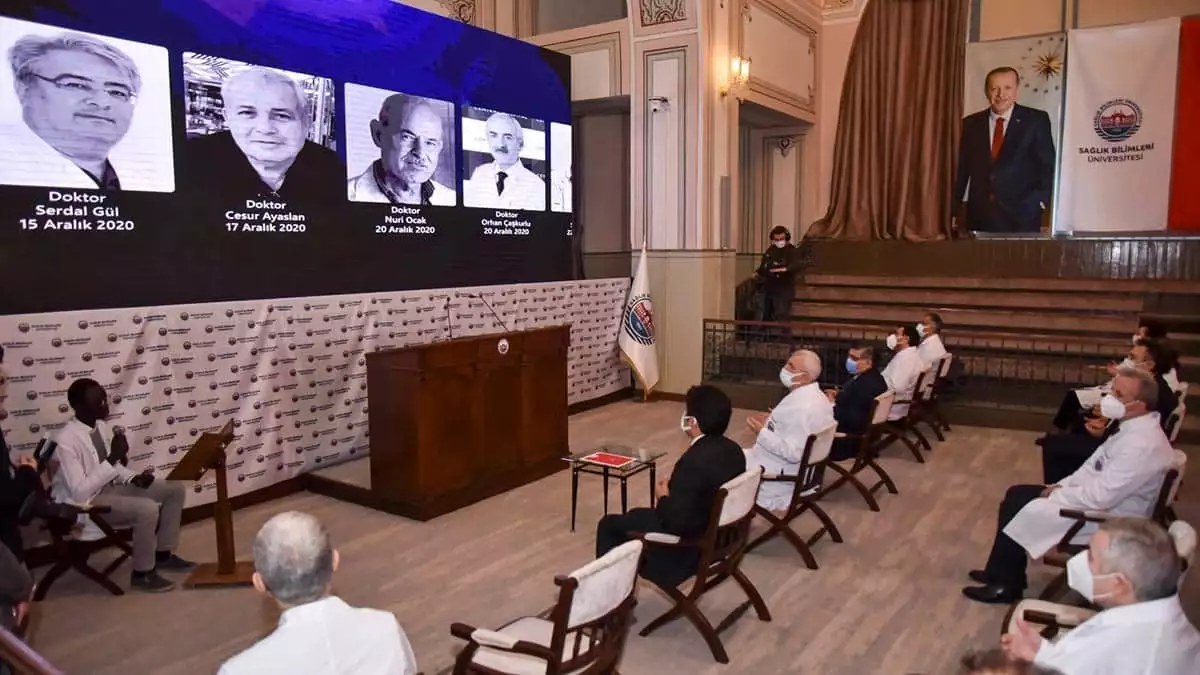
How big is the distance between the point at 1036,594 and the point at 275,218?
5.56 metres

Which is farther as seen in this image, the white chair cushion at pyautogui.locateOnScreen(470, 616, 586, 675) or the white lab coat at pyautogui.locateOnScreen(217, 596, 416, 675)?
the white chair cushion at pyautogui.locateOnScreen(470, 616, 586, 675)

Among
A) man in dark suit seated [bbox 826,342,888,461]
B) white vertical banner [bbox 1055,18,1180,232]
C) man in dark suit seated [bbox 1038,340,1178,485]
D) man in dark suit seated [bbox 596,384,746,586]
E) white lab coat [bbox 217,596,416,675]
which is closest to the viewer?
white lab coat [bbox 217,596,416,675]

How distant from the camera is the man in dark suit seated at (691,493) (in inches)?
137

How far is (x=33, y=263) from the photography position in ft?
16.3

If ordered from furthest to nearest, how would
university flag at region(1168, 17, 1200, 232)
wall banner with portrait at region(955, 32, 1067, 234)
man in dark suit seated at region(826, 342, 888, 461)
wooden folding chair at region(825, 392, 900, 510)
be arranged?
wall banner with portrait at region(955, 32, 1067, 234)
university flag at region(1168, 17, 1200, 232)
man in dark suit seated at region(826, 342, 888, 461)
wooden folding chair at region(825, 392, 900, 510)

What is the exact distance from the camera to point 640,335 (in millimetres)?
9281

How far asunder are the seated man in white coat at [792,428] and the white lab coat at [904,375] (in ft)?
7.52

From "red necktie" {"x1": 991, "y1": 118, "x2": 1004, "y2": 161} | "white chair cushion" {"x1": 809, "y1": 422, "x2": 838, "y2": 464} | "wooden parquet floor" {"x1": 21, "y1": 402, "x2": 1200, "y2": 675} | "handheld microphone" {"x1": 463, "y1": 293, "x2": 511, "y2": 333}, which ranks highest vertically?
"red necktie" {"x1": 991, "y1": 118, "x2": 1004, "y2": 161}

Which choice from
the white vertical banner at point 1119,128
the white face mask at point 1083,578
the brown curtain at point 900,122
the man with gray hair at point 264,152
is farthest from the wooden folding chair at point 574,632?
the white vertical banner at point 1119,128

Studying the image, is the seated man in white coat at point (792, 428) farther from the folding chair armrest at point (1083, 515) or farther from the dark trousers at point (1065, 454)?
the dark trousers at point (1065, 454)

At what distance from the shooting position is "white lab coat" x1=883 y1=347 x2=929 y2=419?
6.76m

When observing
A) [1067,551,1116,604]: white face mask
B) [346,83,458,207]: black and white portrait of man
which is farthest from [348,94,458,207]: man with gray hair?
[1067,551,1116,604]: white face mask

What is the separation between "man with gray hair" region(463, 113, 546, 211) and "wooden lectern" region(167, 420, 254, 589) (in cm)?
423

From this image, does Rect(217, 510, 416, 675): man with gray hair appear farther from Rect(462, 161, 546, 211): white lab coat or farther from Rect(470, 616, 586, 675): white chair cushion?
Rect(462, 161, 546, 211): white lab coat
